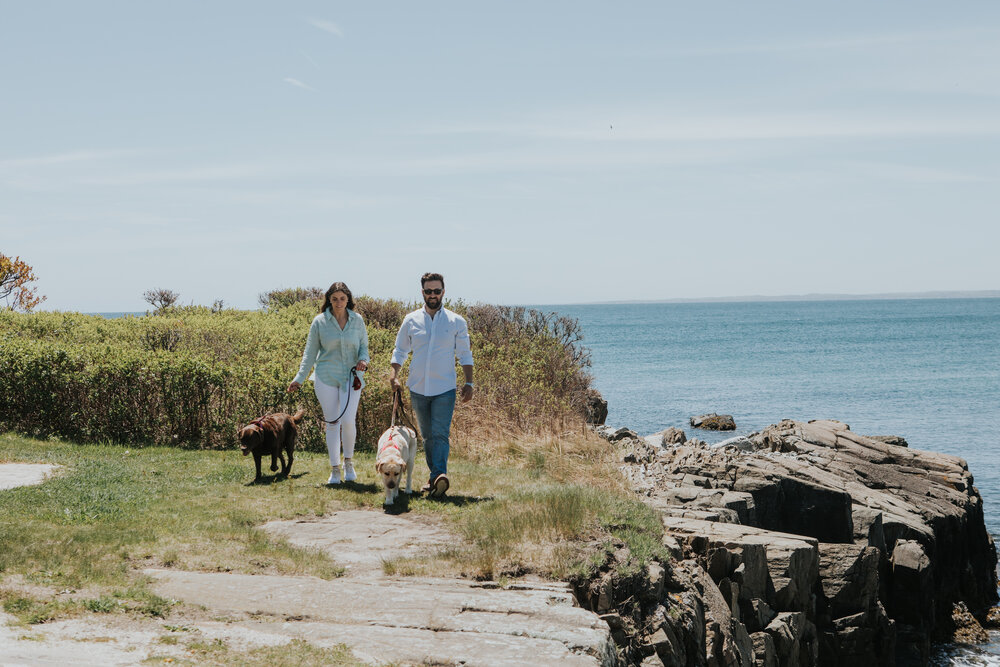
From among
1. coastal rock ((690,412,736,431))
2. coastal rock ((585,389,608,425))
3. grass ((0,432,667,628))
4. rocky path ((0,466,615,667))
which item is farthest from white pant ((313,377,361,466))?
coastal rock ((690,412,736,431))

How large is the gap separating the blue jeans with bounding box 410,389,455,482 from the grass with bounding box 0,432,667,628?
1.25ft

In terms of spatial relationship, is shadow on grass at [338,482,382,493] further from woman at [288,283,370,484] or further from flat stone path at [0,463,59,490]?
flat stone path at [0,463,59,490]

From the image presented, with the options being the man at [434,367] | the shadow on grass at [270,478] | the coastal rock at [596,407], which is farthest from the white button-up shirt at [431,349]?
the coastal rock at [596,407]

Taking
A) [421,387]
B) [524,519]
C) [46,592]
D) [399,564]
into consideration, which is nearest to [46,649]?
[46,592]

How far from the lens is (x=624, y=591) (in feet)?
21.7

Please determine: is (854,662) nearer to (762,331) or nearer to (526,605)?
→ (526,605)

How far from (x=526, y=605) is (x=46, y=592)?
3.07 m

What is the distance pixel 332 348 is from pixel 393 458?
5.46 ft

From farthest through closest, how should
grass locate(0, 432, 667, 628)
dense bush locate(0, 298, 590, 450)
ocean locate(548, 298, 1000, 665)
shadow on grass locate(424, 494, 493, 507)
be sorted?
ocean locate(548, 298, 1000, 665) < dense bush locate(0, 298, 590, 450) < shadow on grass locate(424, 494, 493, 507) < grass locate(0, 432, 667, 628)

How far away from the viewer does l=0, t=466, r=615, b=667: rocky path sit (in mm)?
4949

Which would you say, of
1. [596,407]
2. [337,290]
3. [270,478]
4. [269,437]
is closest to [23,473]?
[270,478]

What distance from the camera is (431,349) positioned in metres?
9.02

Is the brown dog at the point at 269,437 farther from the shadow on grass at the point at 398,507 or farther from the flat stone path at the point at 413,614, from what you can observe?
the flat stone path at the point at 413,614

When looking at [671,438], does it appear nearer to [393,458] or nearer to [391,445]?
[391,445]
